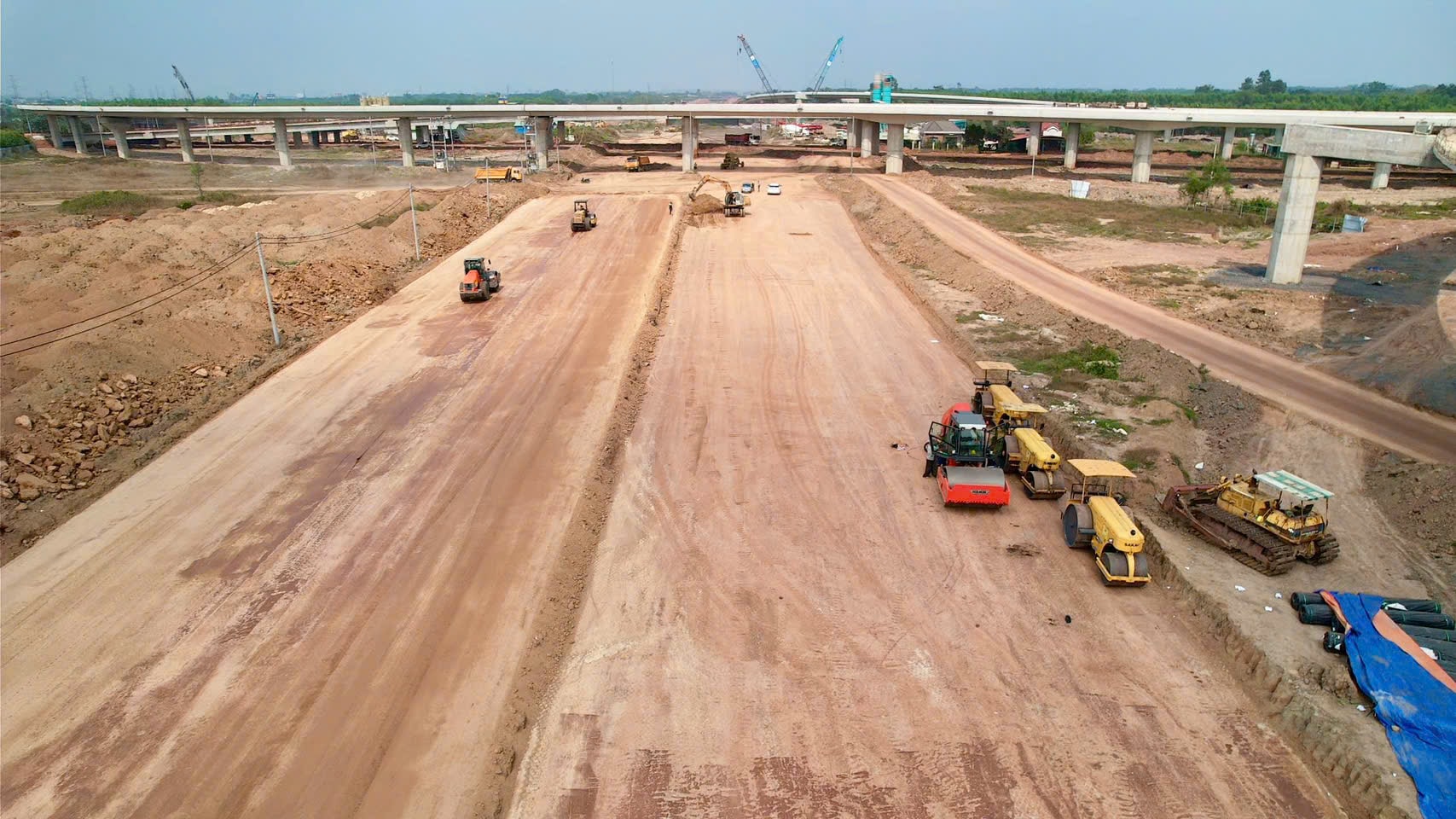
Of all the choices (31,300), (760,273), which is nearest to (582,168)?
(760,273)

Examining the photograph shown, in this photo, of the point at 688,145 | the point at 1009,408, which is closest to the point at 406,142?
the point at 688,145

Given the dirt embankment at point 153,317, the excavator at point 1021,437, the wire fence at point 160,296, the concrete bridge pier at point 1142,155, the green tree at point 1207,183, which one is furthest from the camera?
the concrete bridge pier at point 1142,155

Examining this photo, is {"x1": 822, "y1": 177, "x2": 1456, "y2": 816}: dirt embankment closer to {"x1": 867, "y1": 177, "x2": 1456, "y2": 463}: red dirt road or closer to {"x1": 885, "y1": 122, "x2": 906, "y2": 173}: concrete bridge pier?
{"x1": 867, "y1": 177, "x2": 1456, "y2": 463}: red dirt road

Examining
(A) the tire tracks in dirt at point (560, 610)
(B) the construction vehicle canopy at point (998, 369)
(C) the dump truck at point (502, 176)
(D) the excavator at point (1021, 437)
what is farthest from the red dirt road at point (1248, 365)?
(C) the dump truck at point (502, 176)

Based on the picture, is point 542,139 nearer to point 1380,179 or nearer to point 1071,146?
point 1071,146

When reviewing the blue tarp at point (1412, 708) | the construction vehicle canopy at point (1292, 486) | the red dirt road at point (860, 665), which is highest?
the construction vehicle canopy at point (1292, 486)

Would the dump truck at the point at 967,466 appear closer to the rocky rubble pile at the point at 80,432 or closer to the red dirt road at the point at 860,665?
the red dirt road at the point at 860,665
